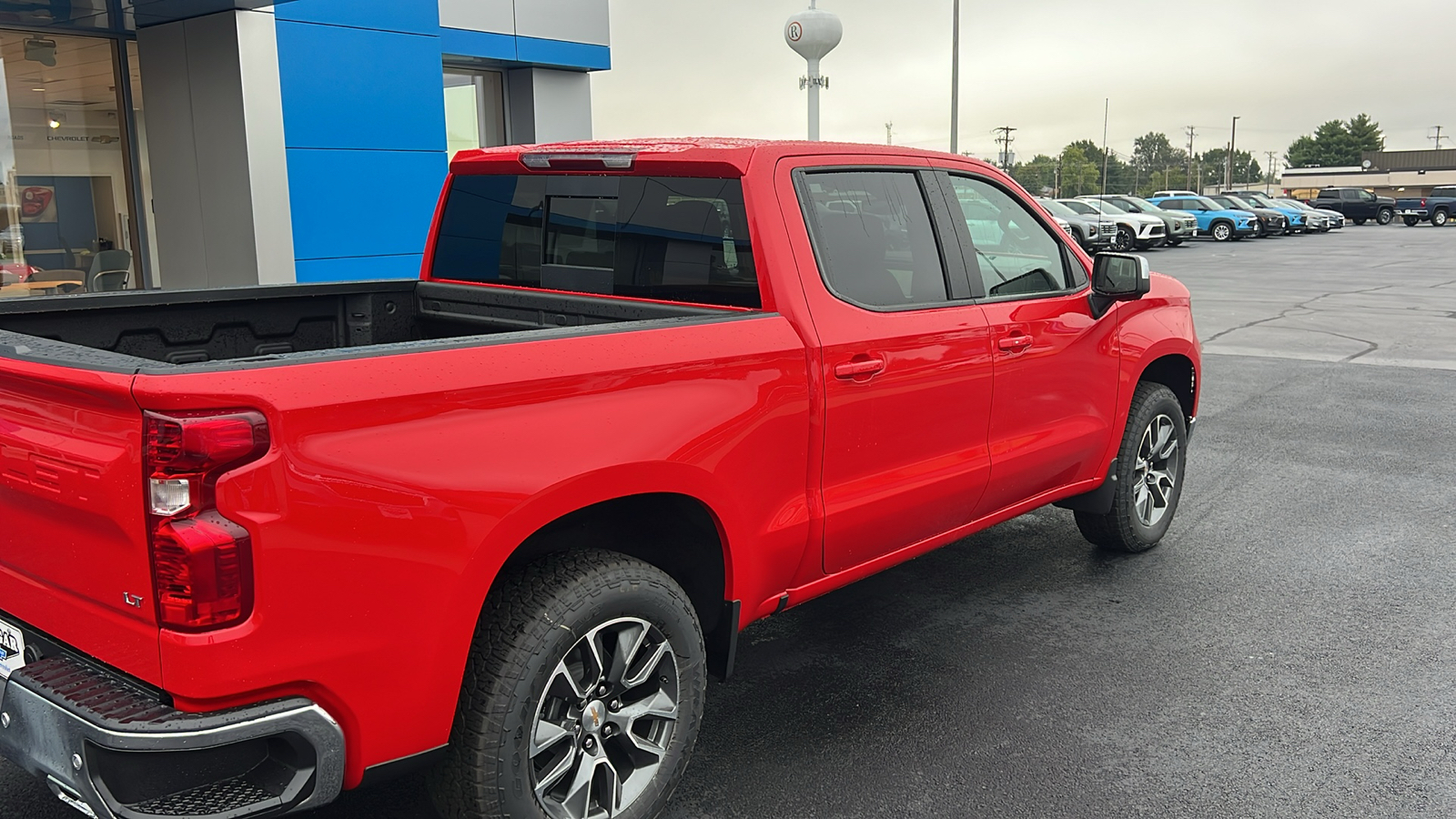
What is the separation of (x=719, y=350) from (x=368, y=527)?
112cm

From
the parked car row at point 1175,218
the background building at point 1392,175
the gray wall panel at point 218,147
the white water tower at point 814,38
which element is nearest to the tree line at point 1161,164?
the background building at point 1392,175

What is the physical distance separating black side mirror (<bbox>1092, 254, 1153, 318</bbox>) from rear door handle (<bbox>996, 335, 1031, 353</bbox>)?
1.91 feet

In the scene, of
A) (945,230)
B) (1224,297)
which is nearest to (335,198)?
(945,230)

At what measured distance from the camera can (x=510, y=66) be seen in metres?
14.3

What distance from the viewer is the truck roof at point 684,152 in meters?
3.53

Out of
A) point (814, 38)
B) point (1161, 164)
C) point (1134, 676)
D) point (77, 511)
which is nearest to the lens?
point (77, 511)

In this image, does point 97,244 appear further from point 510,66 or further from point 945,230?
point 945,230

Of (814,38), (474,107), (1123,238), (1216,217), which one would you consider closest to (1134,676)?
(474,107)

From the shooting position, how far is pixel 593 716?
2.87m

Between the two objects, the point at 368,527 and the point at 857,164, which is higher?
the point at 857,164

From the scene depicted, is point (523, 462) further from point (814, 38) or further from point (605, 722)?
point (814, 38)

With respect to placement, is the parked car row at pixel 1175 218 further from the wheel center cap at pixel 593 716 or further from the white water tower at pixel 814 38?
the wheel center cap at pixel 593 716

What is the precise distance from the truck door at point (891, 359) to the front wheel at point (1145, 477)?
4.39ft

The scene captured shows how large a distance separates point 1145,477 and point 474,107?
440 inches
